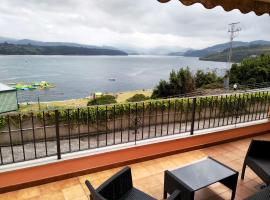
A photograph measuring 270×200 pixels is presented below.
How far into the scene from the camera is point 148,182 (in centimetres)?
286

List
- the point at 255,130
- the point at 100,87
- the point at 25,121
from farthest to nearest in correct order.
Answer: the point at 100,87 < the point at 25,121 < the point at 255,130

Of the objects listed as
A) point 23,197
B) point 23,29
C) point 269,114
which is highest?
point 23,29

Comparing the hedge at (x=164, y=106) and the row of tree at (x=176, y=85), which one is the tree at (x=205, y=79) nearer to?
the row of tree at (x=176, y=85)

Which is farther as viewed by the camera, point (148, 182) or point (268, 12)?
point (268, 12)

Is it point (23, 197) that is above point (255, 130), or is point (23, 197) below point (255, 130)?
below

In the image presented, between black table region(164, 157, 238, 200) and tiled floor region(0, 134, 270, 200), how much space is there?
0.31 m

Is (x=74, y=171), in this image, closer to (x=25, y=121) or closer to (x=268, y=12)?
(x=268, y=12)

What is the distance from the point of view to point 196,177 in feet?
7.32

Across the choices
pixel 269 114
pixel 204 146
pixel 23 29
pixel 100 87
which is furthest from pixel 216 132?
pixel 23 29

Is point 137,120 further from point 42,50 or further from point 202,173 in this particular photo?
point 42,50

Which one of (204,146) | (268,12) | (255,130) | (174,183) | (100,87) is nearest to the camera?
(174,183)

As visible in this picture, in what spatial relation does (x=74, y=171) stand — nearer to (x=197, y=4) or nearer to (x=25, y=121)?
(x=197, y=4)

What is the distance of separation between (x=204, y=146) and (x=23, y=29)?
7436 cm

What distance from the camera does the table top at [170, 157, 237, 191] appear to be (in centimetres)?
213
